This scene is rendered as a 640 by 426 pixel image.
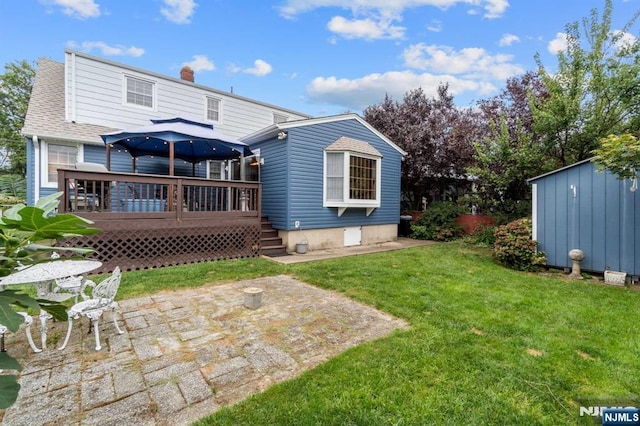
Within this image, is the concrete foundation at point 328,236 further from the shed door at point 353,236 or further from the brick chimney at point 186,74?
the brick chimney at point 186,74

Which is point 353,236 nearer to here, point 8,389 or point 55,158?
point 55,158

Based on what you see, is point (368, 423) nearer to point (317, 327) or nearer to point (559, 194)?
point (317, 327)

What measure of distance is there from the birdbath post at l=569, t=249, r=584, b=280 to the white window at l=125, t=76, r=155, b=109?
508 inches

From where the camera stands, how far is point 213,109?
12.0 metres

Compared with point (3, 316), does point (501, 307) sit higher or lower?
lower

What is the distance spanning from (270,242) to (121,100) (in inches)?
270

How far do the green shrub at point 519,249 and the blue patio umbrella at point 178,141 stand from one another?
733cm

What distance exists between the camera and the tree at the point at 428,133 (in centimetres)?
1231

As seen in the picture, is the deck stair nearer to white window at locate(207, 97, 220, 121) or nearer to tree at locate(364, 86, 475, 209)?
white window at locate(207, 97, 220, 121)

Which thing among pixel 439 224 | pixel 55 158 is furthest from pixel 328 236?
pixel 55 158

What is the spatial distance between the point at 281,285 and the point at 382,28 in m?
11.5

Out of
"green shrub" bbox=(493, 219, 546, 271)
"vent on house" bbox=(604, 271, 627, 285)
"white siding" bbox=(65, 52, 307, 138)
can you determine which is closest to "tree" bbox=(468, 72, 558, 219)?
"green shrub" bbox=(493, 219, 546, 271)

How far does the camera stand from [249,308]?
436 centimetres

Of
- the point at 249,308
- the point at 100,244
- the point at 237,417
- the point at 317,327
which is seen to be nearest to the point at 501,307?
the point at 317,327
